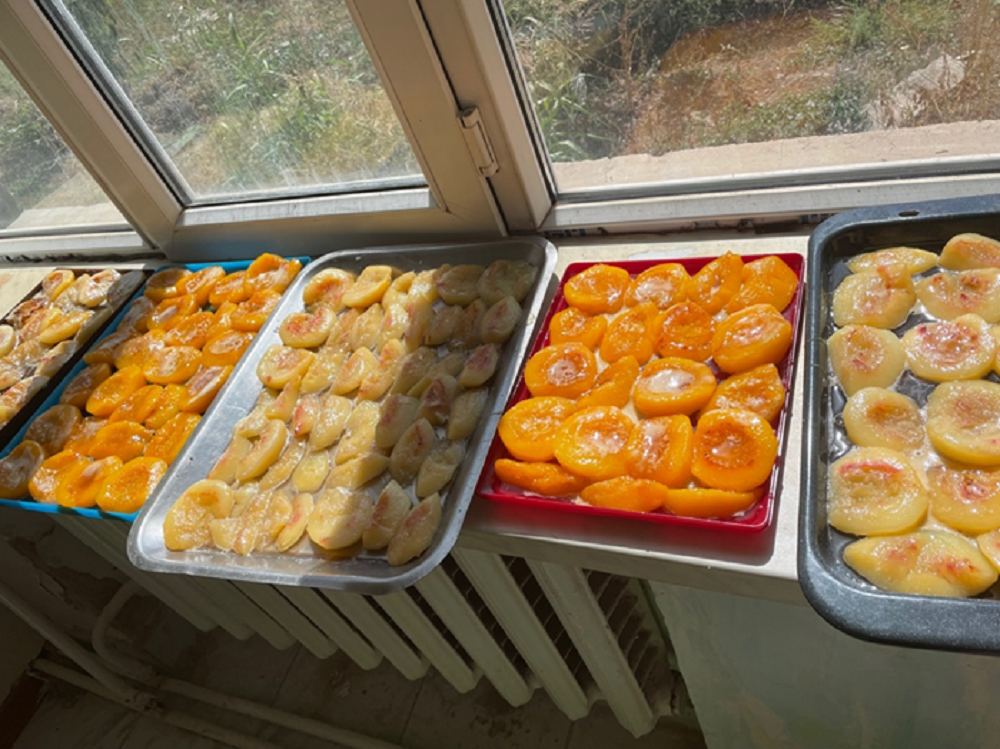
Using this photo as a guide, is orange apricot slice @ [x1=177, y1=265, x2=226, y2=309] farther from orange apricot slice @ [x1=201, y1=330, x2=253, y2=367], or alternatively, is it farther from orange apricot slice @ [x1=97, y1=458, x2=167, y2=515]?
orange apricot slice @ [x1=97, y1=458, x2=167, y2=515]

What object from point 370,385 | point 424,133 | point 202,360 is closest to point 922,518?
point 370,385

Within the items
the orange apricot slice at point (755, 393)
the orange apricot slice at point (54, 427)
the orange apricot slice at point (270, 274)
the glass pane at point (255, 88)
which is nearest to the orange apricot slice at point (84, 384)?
the orange apricot slice at point (54, 427)

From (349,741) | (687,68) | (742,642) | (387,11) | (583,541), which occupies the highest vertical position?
(387,11)

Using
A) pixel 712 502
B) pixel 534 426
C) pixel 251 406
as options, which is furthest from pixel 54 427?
pixel 712 502

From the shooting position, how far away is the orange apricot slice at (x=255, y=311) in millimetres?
1482

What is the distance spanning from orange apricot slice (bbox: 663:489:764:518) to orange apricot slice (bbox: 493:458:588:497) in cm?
13

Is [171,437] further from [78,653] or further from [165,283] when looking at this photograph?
[78,653]

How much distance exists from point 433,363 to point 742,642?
2.10 ft

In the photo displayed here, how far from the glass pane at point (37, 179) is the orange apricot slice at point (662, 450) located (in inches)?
60.3

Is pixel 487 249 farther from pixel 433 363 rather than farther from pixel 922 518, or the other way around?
pixel 922 518

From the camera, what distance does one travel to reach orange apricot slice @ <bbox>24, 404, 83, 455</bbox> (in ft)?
4.73

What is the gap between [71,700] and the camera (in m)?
2.32

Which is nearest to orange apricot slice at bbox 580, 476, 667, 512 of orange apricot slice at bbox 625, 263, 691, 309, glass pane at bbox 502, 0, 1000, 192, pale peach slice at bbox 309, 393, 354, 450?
orange apricot slice at bbox 625, 263, 691, 309

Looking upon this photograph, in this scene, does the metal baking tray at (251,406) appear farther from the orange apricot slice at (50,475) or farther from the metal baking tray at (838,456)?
the metal baking tray at (838,456)
